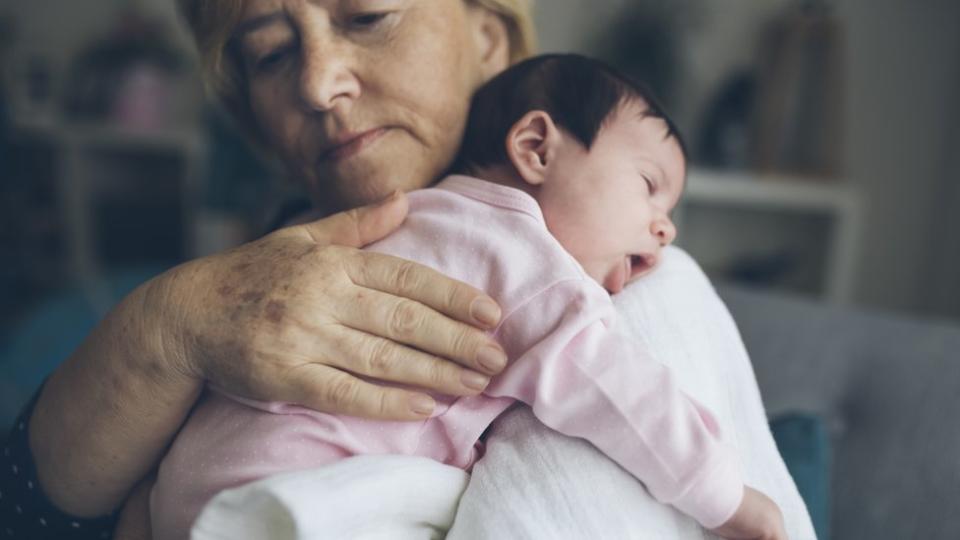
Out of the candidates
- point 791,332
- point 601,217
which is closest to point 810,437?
point 791,332

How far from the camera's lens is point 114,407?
76cm

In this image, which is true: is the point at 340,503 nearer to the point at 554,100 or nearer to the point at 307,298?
the point at 307,298

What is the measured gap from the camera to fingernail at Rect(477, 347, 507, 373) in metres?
0.67

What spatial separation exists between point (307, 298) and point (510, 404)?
0.71ft

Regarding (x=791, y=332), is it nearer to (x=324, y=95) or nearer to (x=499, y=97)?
(x=499, y=97)

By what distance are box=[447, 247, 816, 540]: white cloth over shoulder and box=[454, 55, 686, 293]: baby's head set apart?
2.1 inches

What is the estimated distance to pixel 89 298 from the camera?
2240mm

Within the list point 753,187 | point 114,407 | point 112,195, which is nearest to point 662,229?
point 114,407

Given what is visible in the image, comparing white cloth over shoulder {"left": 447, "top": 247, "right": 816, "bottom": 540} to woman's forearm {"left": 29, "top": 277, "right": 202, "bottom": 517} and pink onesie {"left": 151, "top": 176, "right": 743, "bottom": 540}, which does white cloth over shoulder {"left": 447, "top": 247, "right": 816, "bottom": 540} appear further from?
woman's forearm {"left": 29, "top": 277, "right": 202, "bottom": 517}

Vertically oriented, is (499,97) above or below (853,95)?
above

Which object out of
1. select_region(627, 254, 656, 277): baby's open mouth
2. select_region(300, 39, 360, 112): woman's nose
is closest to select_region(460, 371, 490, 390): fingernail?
select_region(627, 254, 656, 277): baby's open mouth

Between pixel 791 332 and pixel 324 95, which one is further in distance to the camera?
pixel 791 332

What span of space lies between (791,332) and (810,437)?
33 cm

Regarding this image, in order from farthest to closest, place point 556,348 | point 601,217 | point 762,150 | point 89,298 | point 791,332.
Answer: point 762,150, point 89,298, point 791,332, point 601,217, point 556,348
